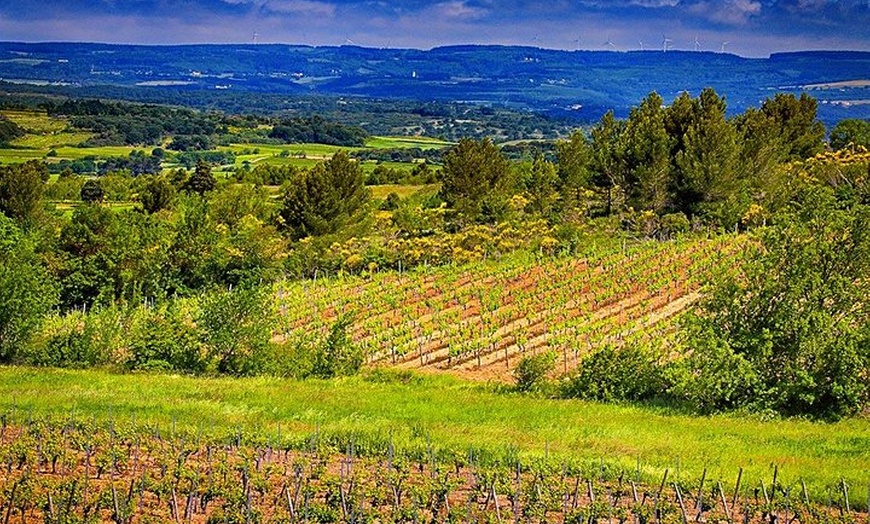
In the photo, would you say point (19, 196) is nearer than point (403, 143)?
Yes

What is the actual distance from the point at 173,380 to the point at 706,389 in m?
13.9

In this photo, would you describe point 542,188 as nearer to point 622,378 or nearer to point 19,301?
point 622,378

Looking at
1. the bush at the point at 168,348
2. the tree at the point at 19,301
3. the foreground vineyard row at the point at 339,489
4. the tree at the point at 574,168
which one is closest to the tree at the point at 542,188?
the tree at the point at 574,168

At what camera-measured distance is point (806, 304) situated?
21391 millimetres

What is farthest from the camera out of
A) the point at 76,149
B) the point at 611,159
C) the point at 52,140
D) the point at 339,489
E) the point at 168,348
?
the point at 52,140

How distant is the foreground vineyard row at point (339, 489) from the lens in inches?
532

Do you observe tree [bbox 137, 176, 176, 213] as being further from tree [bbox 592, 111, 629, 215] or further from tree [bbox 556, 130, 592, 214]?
tree [bbox 592, 111, 629, 215]

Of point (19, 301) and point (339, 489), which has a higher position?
point (339, 489)

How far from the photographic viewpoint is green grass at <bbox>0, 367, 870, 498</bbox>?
1672cm

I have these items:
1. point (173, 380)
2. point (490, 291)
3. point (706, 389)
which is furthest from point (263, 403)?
point (490, 291)

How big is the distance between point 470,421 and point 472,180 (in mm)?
36611

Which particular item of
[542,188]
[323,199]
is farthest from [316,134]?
[323,199]

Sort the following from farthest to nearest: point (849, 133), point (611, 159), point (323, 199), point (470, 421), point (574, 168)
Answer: point (849, 133) → point (574, 168) → point (611, 159) → point (323, 199) → point (470, 421)

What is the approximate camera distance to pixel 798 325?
68.5 ft
